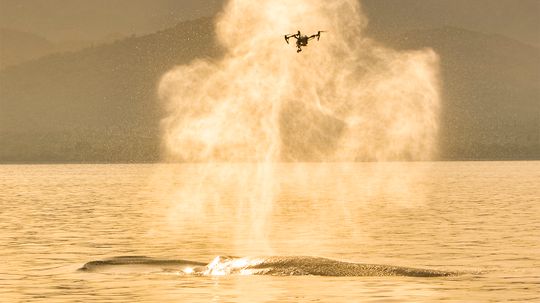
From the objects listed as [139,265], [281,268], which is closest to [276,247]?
[139,265]

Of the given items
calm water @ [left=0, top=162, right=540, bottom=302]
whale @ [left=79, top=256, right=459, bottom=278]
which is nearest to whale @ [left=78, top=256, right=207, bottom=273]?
whale @ [left=79, top=256, right=459, bottom=278]

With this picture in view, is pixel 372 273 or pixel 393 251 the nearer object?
pixel 372 273

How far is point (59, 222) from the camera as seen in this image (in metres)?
100

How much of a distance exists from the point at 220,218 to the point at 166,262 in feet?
170

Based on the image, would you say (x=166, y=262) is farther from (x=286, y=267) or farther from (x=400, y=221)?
(x=400, y=221)

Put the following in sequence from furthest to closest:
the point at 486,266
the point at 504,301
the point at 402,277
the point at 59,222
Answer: the point at 59,222 → the point at 486,266 → the point at 402,277 → the point at 504,301

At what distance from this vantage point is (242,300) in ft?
146

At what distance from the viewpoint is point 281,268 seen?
52031 mm

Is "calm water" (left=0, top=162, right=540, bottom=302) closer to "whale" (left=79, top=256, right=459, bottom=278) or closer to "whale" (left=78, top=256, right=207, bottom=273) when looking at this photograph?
"whale" (left=78, top=256, right=207, bottom=273)

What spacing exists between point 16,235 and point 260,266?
34414 millimetres

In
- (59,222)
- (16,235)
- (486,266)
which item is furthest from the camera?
(59,222)

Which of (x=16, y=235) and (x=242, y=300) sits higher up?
(x=16, y=235)

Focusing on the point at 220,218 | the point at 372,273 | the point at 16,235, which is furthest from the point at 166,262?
the point at 220,218

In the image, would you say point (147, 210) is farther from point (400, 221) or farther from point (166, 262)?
point (166, 262)
